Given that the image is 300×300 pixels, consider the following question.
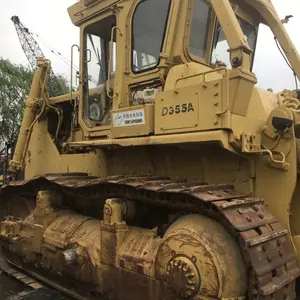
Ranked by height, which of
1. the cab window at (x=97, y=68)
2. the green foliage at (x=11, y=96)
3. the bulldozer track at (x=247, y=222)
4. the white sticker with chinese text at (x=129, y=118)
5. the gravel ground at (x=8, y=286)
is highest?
the green foliage at (x=11, y=96)

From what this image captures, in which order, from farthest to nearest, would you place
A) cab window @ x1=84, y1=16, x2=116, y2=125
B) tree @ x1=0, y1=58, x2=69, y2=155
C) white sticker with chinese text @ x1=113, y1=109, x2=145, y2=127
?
1. tree @ x1=0, y1=58, x2=69, y2=155
2. cab window @ x1=84, y1=16, x2=116, y2=125
3. white sticker with chinese text @ x1=113, y1=109, x2=145, y2=127

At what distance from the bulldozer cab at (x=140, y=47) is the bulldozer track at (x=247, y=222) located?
2.16 feet

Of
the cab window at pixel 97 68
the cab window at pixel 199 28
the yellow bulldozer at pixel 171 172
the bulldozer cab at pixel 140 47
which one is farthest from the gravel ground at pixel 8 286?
the cab window at pixel 199 28

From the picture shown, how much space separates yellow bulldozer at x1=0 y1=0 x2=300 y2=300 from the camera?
3.14m

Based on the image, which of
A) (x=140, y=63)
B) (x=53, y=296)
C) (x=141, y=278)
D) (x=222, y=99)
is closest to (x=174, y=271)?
(x=141, y=278)

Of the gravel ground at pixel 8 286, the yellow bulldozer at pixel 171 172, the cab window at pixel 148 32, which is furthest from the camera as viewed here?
the gravel ground at pixel 8 286

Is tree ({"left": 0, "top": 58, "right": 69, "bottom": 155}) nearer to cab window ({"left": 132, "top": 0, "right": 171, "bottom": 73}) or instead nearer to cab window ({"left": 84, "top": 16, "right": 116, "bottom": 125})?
cab window ({"left": 84, "top": 16, "right": 116, "bottom": 125})

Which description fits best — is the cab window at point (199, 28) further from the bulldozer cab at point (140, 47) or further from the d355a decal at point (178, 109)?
→ the d355a decal at point (178, 109)

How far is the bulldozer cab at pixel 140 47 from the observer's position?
421cm

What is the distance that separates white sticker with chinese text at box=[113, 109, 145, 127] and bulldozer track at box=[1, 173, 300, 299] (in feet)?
1.90

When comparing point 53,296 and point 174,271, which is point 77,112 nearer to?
point 53,296

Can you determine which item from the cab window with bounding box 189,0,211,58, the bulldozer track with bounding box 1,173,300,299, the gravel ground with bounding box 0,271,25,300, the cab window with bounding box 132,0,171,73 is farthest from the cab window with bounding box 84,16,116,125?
the gravel ground with bounding box 0,271,25,300

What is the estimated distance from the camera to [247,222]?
302cm

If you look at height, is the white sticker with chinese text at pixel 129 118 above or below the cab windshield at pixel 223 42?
below
